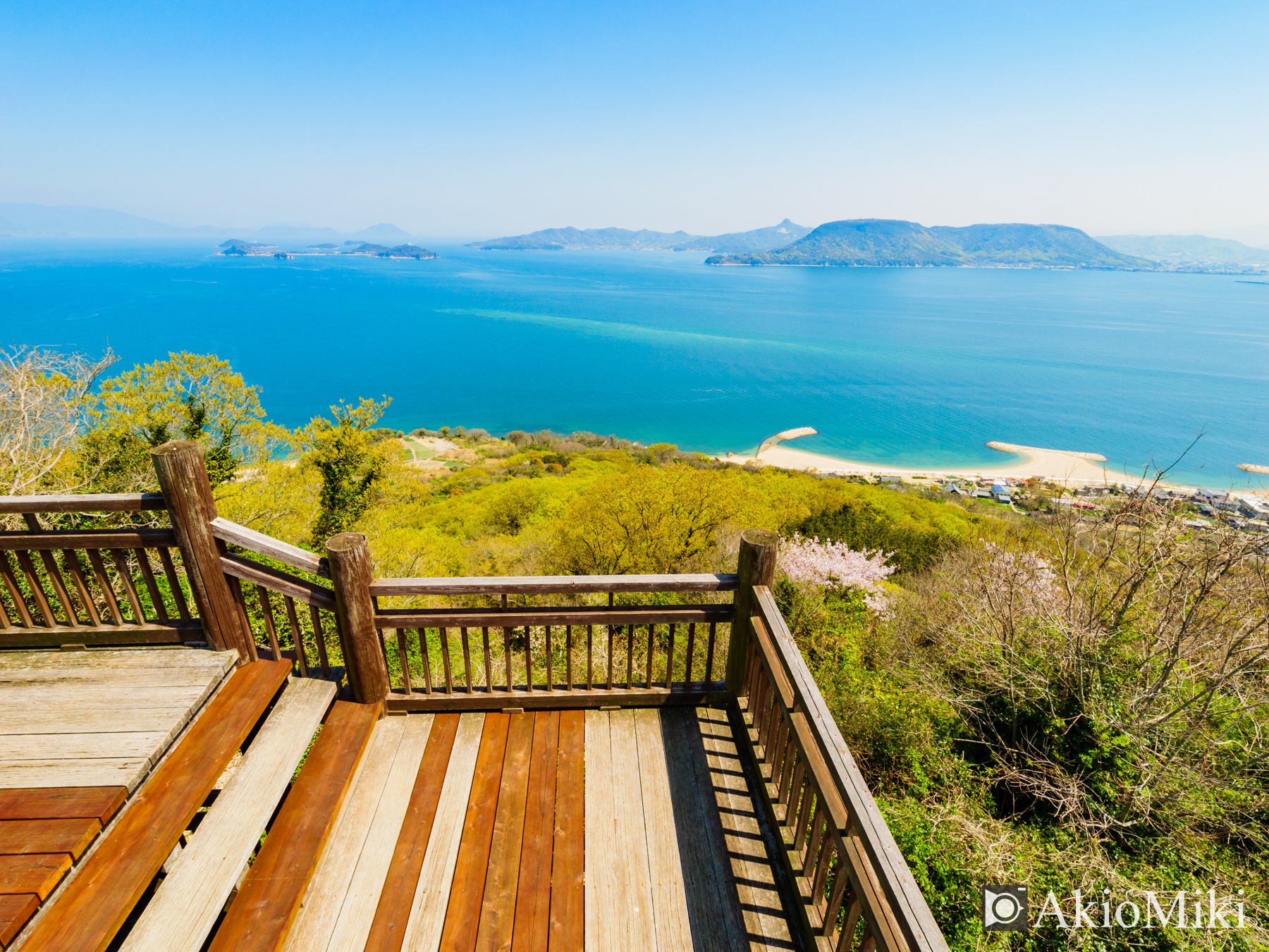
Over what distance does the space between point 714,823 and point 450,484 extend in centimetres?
3223

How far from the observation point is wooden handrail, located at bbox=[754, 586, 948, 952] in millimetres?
1707

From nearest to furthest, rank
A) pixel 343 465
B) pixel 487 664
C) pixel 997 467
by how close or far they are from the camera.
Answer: pixel 487 664 < pixel 343 465 < pixel 997 467

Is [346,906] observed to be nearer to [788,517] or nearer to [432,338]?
[788,517]

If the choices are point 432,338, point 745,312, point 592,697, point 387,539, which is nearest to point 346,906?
point 592,697

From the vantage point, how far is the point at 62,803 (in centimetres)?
246

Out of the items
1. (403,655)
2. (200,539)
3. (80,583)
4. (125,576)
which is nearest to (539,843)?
(403,655)

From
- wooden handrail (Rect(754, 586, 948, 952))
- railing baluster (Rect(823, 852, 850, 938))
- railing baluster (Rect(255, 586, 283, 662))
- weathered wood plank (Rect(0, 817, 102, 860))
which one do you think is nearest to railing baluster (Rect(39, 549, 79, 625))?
railing baluster (Rect(255, 586, 283, 662))

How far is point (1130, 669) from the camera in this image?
4.59m

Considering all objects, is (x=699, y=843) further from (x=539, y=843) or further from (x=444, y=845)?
(x=444, y=845)

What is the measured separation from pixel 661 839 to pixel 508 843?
80 centimetres

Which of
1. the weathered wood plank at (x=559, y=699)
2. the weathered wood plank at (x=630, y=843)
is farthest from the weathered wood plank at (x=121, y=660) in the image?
the weathered wood plank at (x=630, y=843)

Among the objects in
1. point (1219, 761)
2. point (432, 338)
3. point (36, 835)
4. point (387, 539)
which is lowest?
point (432, 338)

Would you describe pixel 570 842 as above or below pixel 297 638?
below

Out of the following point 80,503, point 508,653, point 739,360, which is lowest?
point 739,360
